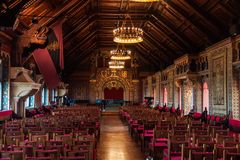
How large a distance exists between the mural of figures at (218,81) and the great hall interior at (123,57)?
53 mm

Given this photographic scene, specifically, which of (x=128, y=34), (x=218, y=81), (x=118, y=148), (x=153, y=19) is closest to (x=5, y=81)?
(x=128, y=34)

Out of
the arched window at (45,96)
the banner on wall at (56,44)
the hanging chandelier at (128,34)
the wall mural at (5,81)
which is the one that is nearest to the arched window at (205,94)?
the hanging chandelier at (128,34)

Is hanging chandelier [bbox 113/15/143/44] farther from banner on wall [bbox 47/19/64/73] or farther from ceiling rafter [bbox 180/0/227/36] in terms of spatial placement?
ceiling rafter [bbox 180/0/227/36]

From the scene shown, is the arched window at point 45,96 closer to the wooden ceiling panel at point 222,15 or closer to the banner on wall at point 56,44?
the banner on wall at point 56,44

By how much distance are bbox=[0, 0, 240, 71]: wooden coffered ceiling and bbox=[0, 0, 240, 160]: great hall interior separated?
73 mm

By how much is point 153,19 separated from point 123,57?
3662 mm

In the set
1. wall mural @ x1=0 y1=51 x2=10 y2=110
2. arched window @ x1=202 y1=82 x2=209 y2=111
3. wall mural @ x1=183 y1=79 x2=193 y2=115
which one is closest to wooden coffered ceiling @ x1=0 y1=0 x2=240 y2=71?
wall mural @ x1=0 y1=51 x2=10 y2=110

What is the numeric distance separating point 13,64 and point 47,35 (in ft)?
8.61

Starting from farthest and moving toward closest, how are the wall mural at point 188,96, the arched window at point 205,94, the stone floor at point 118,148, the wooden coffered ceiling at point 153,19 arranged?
the wall mural at point 188,96 → the arched window at point 205,94 → the wooden coffered ceiling at point 153,19 → the stone floor at point 118,148

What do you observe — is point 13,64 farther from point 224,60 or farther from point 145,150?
point 224,60

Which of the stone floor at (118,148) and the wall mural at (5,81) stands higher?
the wall mural at (5,81)

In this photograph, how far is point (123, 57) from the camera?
97.0ft

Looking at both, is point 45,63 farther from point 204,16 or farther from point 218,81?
point 218,81

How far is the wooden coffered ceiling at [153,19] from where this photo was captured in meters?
20.4
